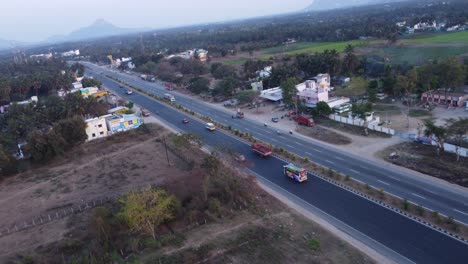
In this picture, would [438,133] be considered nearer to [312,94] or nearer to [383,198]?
[383,198]

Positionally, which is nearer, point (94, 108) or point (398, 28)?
point (94, 108)

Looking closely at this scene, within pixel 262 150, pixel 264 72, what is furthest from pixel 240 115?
pixel 264 72

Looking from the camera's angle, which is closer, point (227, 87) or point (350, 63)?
point (227, 87)

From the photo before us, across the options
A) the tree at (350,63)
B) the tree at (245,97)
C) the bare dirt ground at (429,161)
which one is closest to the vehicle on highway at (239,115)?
the tree at (245,97)

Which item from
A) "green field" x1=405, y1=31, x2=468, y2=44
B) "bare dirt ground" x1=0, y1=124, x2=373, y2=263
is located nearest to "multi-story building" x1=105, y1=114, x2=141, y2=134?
"bare dirt ground" x1=0, y1=124, x2=373, y2=263

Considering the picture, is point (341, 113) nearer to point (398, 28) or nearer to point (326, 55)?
point (326, 55)

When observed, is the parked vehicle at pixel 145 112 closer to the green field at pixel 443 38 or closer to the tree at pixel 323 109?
the tree at pixel 323 109

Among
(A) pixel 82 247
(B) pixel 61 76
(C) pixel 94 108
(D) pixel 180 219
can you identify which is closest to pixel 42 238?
(A) pixel 82 247
